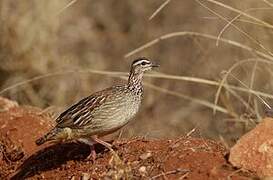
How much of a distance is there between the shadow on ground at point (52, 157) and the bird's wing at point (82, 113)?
284 mm

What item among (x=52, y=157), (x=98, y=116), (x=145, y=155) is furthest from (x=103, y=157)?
(x=52, y=157)

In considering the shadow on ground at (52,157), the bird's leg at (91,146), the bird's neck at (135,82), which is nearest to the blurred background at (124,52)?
the bird's neck at (135,82)

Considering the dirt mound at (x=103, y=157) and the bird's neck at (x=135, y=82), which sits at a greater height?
the bird's neck at (x=135, y=82)

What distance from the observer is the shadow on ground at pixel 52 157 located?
7.84m

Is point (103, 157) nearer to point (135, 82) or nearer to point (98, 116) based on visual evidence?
point (98, 116)

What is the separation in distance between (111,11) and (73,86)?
13.4ft

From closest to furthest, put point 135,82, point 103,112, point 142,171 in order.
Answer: point 142,171
point 103,112
point 135,82

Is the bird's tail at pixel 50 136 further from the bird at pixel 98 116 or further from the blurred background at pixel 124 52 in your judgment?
the blurred background at pixel 124 52

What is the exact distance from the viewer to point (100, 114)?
7.62 meters

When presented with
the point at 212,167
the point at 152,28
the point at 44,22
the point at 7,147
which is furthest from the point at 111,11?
the point at 212,167

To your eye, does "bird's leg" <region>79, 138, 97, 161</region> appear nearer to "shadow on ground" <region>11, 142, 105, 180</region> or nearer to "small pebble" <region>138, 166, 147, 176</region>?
"shadow on ground" <region>11, 142, 105, 180</region>

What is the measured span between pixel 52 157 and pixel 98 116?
0.73 meters

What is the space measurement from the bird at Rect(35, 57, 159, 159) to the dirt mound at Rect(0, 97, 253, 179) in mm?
179

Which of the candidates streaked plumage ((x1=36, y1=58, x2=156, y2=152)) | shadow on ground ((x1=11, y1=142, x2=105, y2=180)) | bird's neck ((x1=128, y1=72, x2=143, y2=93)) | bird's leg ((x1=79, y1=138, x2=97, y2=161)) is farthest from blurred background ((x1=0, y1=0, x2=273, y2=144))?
bird's leg ((x1=79, y1=138, x2=97, y2=161))
